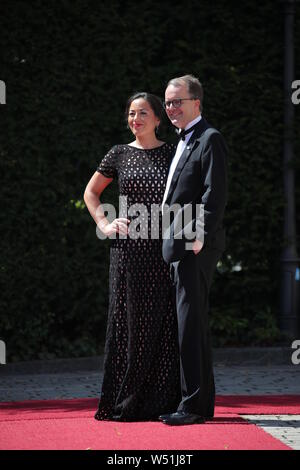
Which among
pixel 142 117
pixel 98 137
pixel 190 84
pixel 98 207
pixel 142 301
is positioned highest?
pixel 98 137

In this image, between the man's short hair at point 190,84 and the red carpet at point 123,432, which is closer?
the red carpet at point 123,432

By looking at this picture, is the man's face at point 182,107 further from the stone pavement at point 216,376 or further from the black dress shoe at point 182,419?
the stone pavement at point 216,376

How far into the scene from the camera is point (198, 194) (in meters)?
5.39

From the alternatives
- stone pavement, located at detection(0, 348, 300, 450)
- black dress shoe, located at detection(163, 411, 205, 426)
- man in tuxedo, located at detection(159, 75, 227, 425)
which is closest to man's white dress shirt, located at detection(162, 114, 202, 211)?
man in tuxedo, located at detection(159, 75, 227, 425)

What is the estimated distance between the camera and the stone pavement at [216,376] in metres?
7.32

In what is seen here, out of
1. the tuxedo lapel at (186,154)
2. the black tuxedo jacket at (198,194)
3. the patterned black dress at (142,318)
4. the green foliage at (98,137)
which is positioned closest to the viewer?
the black tuxedo jacket at (198,194)

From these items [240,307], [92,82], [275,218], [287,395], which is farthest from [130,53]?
[287,395]

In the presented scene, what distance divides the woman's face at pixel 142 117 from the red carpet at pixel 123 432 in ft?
5.88

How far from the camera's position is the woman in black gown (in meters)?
5.58

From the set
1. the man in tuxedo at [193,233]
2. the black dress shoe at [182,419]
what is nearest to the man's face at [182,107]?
the man in tuxedo at [193,233]

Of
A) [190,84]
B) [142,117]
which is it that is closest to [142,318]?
[142,117]

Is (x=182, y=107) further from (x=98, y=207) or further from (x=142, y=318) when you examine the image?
(x=142, y=318)

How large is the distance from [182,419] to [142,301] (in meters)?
0.80

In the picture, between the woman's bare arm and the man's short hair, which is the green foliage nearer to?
the woman's bare arm
